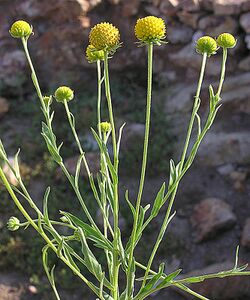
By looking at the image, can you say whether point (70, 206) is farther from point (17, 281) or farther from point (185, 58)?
point (185, 58)

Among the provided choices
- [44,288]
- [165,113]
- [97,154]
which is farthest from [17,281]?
[165,113]

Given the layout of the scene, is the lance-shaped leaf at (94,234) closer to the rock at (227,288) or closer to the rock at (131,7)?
the rock at (227,288)

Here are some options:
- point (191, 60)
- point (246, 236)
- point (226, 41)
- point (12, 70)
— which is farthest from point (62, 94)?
point (12, 70)

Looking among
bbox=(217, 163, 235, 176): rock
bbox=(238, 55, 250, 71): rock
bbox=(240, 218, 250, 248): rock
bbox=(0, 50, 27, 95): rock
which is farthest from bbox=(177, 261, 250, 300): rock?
bbox=(0, 50, 27, 95): rock

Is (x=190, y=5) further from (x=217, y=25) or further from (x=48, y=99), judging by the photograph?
(x=48, y=99)

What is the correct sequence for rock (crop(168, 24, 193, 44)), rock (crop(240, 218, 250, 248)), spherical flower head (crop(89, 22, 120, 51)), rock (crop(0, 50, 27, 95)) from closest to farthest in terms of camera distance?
spherical flower head (crop(89, 22, 120, 51))
rock (crop(240, 218, 250, 248))
rock (crop(168, 24, 193, 44))
rock (crop(0, 50, 27, 95))

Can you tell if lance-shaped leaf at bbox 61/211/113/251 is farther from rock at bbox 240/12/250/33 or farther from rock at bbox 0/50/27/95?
rock at bbox 0/50/27/95

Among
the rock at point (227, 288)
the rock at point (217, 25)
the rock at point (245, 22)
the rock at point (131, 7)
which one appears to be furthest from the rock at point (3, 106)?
the rock at point (227, 288)
